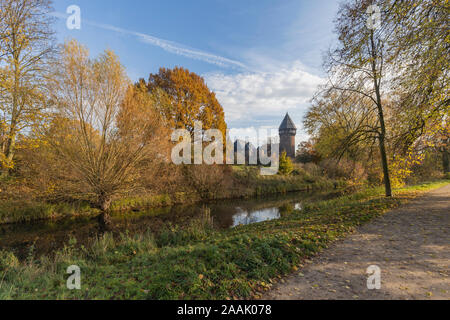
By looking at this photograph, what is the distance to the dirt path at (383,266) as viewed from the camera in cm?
284

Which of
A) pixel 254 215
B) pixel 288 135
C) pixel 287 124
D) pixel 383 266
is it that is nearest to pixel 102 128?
pixel 254 215

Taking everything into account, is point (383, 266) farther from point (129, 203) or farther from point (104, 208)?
point (129, 203)

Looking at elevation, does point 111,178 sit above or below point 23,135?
below

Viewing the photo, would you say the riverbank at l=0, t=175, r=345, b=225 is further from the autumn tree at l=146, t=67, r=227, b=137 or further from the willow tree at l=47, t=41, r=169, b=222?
the autumn tree at l=146, t=67, r=227, b=137

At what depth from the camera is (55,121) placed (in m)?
9.08

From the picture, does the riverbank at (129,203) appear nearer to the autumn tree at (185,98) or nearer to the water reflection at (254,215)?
the water reflection at (254,215)

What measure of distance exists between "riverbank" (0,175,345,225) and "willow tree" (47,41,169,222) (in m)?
0.97

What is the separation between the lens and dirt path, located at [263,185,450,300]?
284 centimetres

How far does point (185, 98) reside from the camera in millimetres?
17219

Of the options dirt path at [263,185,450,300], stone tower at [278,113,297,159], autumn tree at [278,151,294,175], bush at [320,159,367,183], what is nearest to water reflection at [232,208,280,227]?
bush at [320,159,367,183]

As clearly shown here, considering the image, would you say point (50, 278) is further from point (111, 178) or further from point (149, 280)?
point (111, 178)

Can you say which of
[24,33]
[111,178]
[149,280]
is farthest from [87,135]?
[149,280]

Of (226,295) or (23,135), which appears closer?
(226,295)
